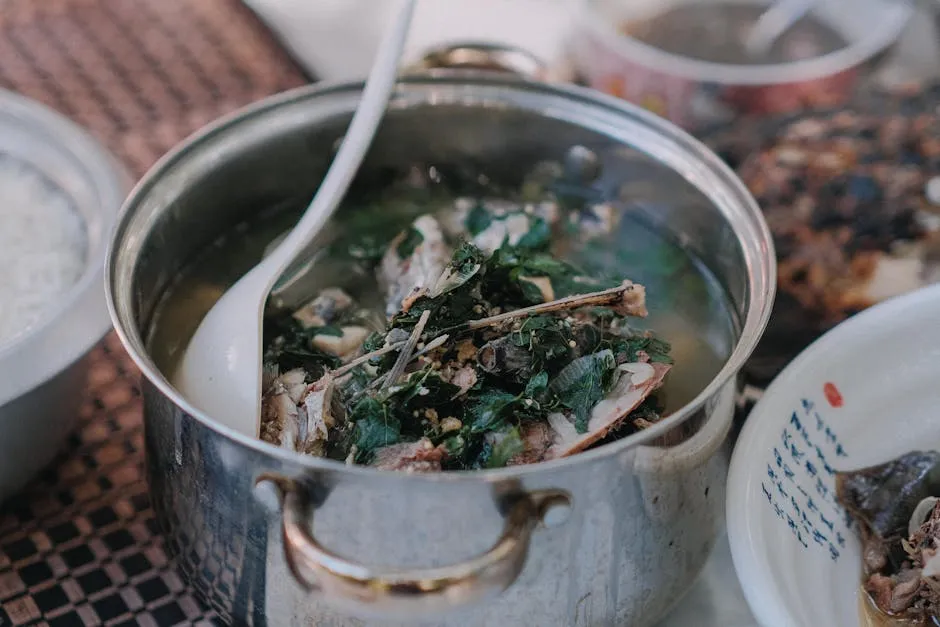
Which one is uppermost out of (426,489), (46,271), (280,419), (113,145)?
(426,489)

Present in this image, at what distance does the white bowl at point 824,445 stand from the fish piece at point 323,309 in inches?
18.0

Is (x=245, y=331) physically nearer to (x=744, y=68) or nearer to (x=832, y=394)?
(x=832, y=394)

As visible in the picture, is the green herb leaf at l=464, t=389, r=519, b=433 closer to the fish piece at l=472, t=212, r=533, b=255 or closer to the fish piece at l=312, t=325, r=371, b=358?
the fish piece at l=312, t=325, r=371, b=358

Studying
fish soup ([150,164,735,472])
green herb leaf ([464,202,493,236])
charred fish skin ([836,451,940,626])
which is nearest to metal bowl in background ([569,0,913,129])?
fish soup ([150,164,735,472])

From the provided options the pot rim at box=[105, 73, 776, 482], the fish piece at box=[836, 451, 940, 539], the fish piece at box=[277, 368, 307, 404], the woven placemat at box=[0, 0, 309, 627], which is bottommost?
the woven placemat at box=[0, 0, 309, 627]

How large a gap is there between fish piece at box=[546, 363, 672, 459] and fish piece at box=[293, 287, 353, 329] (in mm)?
330

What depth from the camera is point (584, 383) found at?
0.91 metres

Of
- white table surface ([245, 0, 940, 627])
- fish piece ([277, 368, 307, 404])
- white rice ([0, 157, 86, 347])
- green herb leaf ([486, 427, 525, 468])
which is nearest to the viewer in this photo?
green herb leaf ([486, 427, 525, 468])

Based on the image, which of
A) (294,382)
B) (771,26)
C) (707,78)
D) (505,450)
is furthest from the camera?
(771,26)

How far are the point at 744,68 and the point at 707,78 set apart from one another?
0.22 ft

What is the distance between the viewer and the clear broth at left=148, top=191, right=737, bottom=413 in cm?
109

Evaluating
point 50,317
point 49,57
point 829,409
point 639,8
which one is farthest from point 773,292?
point 49,57

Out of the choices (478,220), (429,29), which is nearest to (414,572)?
(478,220)

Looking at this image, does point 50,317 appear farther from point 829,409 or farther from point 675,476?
point 829,409
